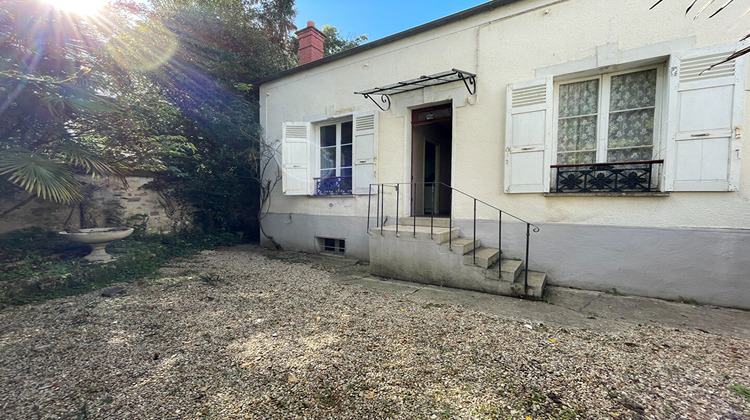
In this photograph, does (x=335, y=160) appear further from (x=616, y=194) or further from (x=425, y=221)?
(x=616, y=194)

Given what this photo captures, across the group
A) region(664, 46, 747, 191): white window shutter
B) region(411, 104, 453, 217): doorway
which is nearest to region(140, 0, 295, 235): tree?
region(411, 104, 453, 217): doorway

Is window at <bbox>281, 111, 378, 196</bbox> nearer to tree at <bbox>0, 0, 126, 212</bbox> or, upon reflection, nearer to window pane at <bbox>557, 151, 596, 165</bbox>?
tree at <bbox>0, 0, 126, 212</bbox>

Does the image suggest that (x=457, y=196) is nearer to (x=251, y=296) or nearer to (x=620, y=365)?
(x=620, y=365)

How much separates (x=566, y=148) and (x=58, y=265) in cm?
763

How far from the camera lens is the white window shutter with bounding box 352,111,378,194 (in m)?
5.64

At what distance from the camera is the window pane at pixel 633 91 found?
3791mm

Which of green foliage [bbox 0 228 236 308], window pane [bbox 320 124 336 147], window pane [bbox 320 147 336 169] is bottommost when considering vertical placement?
green foliage [bbox 0 228 236 308]

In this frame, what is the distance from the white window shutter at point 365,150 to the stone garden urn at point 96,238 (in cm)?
416

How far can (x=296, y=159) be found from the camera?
21.3ft

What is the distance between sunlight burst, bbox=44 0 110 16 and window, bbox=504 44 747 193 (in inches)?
251

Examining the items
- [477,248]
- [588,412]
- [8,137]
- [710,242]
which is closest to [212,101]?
[8,137]

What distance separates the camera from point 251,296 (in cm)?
382

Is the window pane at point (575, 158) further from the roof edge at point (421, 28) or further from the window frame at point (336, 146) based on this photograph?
the window frame at point (336, 146)

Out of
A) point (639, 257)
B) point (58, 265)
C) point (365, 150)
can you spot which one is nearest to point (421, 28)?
point (365, 150)
